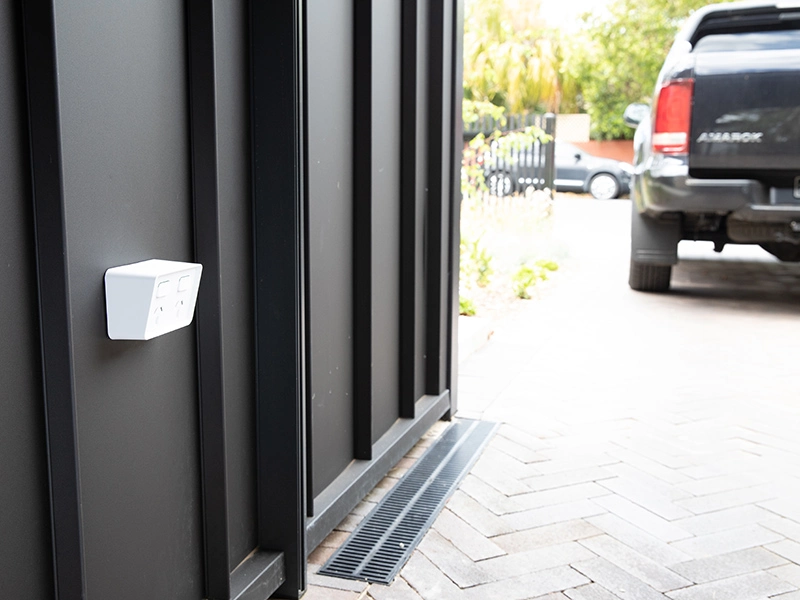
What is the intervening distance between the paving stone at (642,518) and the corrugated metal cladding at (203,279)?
0.77 meters

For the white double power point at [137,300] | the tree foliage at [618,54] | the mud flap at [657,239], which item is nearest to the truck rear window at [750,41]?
the mud flap at [657,239]

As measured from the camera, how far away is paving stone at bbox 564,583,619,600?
2.25 metres

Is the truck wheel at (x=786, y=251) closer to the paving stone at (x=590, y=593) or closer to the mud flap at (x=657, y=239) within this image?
the mud flap at (x=657, y=239)

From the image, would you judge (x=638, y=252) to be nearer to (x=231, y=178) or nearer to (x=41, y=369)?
(x=231, y=178)

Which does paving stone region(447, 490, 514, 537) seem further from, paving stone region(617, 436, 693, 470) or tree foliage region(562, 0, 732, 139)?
tree foliage region(562, 0, 732, 139)

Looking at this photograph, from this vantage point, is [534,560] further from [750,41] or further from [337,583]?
[750,41]

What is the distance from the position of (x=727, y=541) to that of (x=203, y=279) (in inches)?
69.9

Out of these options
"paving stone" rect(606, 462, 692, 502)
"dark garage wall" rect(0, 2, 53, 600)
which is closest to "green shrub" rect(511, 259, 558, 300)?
"paving stone" rect(606, 462, 692, 502)

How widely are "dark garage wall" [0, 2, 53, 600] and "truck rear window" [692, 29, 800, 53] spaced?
17.8 feet

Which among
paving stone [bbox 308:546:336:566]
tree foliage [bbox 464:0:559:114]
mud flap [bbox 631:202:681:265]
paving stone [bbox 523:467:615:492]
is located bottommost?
paving stone [bbox 523:467:615:492]

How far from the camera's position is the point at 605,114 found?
28625 mm

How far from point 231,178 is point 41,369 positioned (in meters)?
0.76

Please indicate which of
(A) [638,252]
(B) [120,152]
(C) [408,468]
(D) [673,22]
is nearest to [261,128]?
(B) [120,152]

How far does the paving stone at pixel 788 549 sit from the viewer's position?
2.51 meters
